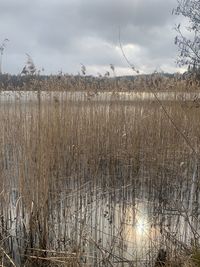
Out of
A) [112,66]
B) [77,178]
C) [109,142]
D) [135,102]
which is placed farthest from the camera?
[135,102]

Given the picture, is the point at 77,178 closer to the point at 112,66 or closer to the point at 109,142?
the point at 109,142

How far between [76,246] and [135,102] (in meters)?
3.50

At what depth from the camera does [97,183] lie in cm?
465

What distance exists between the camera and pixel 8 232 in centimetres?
327

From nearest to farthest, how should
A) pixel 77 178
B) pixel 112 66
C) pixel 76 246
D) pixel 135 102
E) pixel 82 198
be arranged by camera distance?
pixel 76 246 < pixel 82 198 < pixel 77 178 < pixel 112 66 < pixel 135 102

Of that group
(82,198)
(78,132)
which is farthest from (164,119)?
(82,198)

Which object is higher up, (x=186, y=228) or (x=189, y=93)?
(x=189, y=93)

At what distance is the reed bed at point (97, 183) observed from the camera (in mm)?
2975

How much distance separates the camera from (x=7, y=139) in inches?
163

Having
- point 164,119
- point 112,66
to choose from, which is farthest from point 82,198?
point 164,119

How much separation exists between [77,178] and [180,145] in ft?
5.45

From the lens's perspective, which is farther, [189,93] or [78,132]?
[189,93]

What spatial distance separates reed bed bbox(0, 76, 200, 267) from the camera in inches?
117

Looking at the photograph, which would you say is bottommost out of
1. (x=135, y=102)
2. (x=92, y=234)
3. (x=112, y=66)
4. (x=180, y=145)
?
(x=92, y=234)
